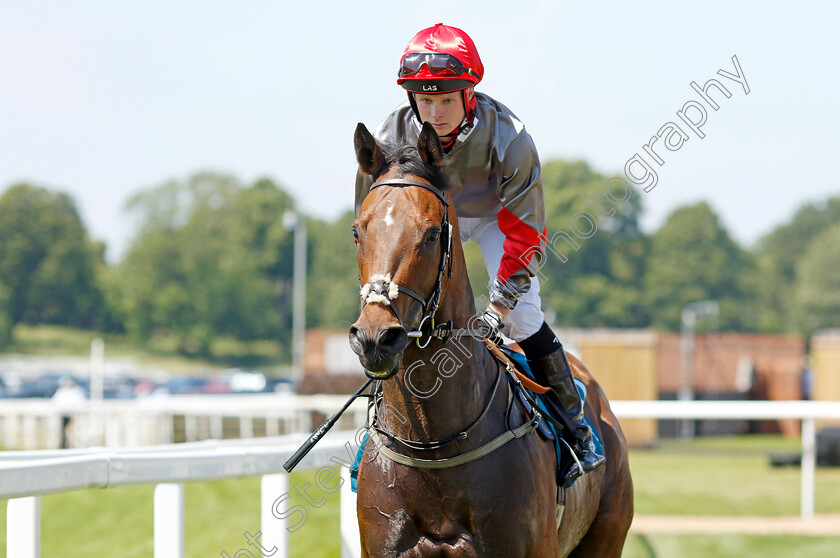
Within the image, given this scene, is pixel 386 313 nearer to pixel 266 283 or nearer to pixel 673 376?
pixel 673 376

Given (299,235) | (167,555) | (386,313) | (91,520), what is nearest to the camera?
(386,313)

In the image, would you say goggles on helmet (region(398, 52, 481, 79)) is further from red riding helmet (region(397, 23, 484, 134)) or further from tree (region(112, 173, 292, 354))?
tree (region(112, 173, 292, 354))

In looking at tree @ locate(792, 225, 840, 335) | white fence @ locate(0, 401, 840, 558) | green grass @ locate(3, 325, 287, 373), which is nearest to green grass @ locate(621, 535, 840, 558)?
white fence @ locate(0, 401, 840, 558)

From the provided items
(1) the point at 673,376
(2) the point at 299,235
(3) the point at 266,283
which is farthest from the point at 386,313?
(3) the point at 266,283

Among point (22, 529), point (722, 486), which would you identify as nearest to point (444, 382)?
point (22, 529)

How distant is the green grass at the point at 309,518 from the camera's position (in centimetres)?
711

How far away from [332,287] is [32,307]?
68.2 feet

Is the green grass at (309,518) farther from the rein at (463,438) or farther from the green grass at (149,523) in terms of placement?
the rein at (463,438)

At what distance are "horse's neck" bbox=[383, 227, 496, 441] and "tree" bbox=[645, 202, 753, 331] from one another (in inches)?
2956

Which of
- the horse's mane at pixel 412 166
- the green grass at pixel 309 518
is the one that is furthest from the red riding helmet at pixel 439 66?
the green grass at pixel 309 518

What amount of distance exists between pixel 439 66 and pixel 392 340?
1.18 meters

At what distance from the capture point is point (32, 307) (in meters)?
61.0

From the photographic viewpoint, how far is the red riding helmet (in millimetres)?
3514

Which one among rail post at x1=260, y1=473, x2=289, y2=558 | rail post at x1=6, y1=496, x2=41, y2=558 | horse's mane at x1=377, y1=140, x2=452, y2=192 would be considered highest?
horse's mane at x1=377, y1=140, x2=452, y2=192
